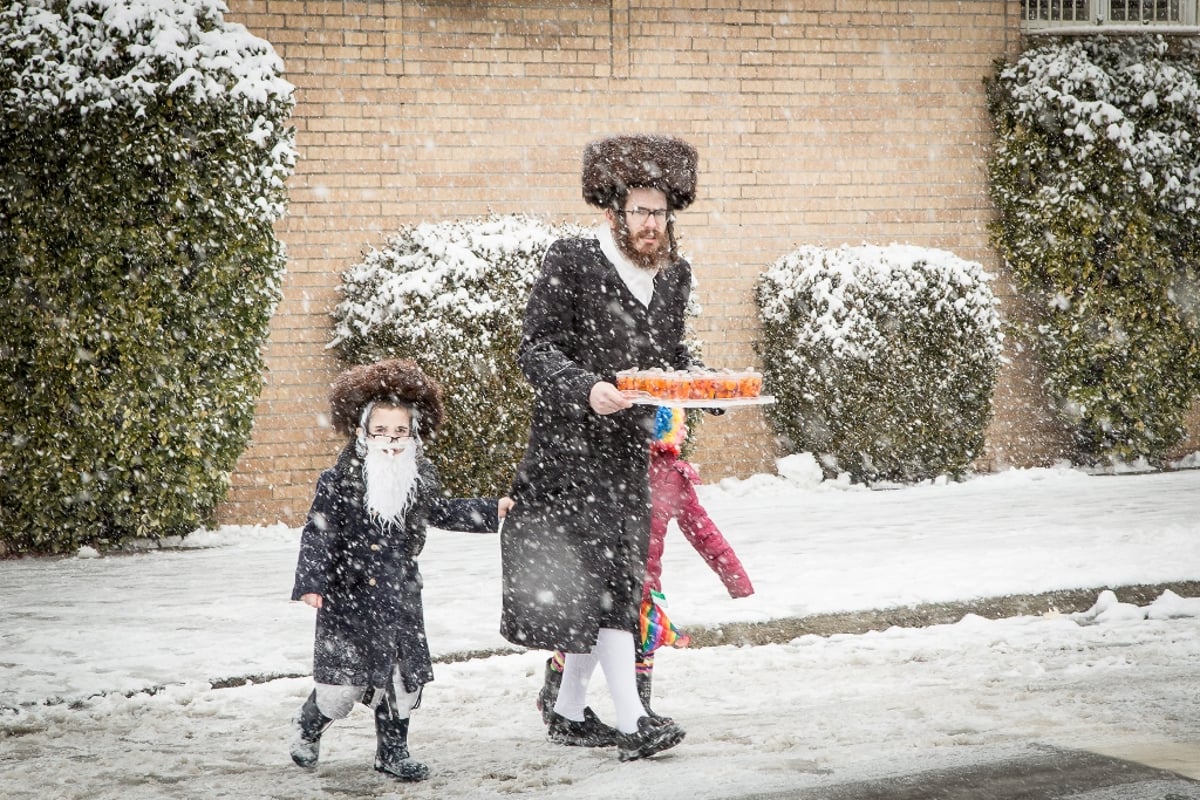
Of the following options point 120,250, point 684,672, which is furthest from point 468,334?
point 684,672

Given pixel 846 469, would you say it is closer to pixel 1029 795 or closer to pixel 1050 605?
pixel 1050 605

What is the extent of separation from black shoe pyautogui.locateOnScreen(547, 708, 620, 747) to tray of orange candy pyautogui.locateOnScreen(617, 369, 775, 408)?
121 centimetres

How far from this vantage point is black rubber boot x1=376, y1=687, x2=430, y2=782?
470 centimetres

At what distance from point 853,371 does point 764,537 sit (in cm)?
232

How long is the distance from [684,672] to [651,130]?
586 cm

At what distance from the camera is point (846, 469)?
1112cm

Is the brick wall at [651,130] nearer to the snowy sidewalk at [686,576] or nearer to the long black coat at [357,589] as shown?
the snowy sidewalk at [686,576]

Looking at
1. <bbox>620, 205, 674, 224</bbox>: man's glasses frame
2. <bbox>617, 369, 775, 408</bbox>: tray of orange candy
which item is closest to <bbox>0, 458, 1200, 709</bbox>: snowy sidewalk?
<bbox>617, 369, 775, 408</bbox>: tray of orange candy

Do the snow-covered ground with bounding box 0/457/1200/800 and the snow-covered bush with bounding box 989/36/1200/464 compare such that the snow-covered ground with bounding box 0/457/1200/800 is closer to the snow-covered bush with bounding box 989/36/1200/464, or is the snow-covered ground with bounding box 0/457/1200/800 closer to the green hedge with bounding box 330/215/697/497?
the green hedge with bounding box 330/215/697/497

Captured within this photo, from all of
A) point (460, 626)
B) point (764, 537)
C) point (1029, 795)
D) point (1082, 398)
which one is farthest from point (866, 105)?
point (1029, 795)

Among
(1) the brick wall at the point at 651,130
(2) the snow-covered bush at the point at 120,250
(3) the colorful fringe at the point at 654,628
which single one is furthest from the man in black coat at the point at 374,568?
(1) the brick wall at the point at 651,130

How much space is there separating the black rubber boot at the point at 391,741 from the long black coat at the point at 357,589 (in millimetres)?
80

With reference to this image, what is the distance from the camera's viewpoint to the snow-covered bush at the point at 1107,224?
11.7 meters

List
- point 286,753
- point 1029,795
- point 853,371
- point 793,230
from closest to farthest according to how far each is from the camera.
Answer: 1. point 1029,795
2. point 286,753
3. point 853,371
4. point 793,230
